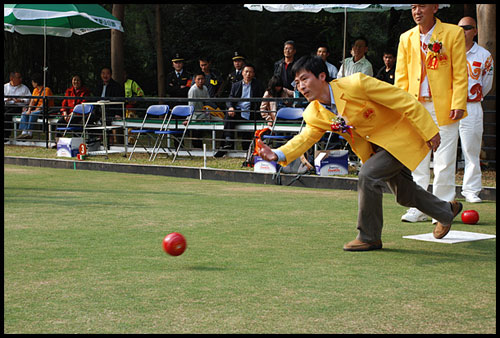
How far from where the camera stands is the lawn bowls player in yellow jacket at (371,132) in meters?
6.06

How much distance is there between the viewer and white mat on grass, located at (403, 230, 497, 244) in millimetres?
6781

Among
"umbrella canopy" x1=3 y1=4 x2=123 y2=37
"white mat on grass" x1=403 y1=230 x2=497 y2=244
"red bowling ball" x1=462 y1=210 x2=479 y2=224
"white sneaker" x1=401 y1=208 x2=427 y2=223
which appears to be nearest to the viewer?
"white mat on grass" x1=403 y1=230 x2=497 y2=244

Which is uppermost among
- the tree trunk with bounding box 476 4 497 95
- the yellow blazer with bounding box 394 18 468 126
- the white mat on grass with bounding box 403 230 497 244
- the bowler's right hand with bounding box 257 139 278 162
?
the tree trunk with bounding box 476 4 497 95

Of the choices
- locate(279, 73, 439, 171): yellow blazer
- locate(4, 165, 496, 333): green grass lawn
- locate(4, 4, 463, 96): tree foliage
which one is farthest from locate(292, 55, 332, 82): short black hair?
locate(4, 4, 463, 96): tree foliage

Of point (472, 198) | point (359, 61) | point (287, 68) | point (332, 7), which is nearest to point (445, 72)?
point (472, 198)

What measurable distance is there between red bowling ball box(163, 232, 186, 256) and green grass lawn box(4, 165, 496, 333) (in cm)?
10

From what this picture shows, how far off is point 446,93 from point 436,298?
3.32m

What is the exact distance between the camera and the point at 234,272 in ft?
17.8

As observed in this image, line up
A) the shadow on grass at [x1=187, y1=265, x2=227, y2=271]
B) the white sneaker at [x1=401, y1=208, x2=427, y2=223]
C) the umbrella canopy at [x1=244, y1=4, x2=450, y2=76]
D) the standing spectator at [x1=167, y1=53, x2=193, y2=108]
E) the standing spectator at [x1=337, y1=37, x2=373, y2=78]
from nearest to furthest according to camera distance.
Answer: the shadow on grass at [x1=187, y1=265, x2=227, y2=271], the white sneaker at [x1=401, y1=208, x2=427, y2=223], the standing spectator at [x1=337, y1=37, x2=373, y2=78], the umbrella canopy at [x1=244, y1=4, x2=450, y2=76], the standing spectator at [x1=167, y1=53, x2=193, y2=108]

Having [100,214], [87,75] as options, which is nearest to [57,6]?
[100,214]

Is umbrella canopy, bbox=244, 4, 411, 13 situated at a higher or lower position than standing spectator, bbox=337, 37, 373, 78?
higher

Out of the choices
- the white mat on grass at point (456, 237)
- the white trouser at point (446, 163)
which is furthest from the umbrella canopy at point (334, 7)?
the white mat on grass at point (456, 237)

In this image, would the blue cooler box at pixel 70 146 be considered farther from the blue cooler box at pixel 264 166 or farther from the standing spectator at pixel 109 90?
the blue cooler box at pixel 264 166

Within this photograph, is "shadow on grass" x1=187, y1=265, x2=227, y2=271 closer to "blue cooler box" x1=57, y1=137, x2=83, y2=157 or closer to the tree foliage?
"blue cooler box" x1=57, y1=137, x2=83, y2=157
